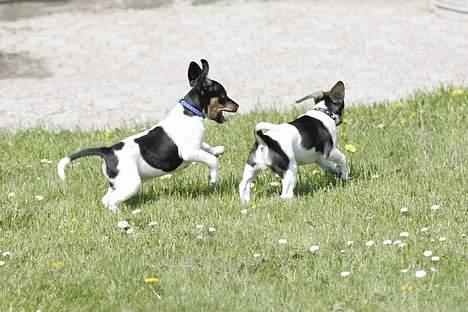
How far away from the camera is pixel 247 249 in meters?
6.41

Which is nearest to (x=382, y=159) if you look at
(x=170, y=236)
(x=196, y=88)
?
(x=196, y=88)

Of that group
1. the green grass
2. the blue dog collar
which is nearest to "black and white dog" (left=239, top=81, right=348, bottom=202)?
the green grass

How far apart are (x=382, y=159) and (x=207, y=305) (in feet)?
10.1

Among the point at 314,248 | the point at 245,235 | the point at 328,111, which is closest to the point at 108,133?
the point at 328,111

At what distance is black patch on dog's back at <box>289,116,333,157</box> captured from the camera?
7.22 meters

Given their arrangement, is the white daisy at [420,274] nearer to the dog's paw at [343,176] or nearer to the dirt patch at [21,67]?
the dog's paw at [343,176]

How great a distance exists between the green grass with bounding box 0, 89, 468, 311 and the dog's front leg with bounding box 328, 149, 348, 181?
10 cm

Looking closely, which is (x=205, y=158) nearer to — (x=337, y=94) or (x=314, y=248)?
(x=337, y=94)

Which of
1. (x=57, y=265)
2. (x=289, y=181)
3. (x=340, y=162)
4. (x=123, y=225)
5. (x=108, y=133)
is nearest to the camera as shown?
(x=57, y=265)

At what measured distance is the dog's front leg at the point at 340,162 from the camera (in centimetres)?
748

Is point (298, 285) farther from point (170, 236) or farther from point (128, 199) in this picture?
point (128, 199)

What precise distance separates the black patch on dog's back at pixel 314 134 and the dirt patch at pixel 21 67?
18.6 feet

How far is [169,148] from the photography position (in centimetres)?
721

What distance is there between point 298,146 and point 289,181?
10.1 inches
